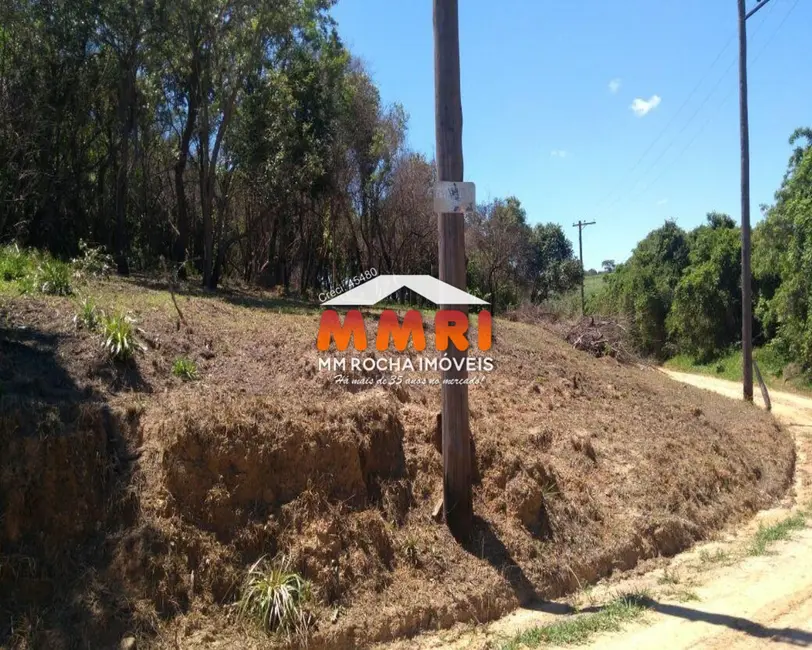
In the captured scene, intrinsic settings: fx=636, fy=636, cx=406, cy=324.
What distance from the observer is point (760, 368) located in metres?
22.5

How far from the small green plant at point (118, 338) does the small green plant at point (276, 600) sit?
2.57 meters

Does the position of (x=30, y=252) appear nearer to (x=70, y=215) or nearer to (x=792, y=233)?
(x=70, y=215)

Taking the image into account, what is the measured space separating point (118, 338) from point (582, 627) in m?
4.90

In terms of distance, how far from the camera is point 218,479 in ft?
17.0

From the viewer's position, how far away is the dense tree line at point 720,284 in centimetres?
1927

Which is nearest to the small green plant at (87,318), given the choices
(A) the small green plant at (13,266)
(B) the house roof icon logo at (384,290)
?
(A) the small green plant at (13,266)

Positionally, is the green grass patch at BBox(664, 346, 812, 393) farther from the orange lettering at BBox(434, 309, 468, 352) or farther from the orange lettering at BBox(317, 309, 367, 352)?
the orange lettering at BBox(434, 309, 468, 352)

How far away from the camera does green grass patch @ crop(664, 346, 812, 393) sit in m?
20.0

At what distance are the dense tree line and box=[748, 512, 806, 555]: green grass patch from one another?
13.6 metres

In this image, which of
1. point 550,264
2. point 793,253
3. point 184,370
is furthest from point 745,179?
point 550,264

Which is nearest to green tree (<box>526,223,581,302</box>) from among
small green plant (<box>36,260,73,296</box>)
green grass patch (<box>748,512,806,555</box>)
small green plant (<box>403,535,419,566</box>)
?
green grass patch (<box>748,512,806,555</box>)

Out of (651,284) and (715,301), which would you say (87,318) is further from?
(651,284)

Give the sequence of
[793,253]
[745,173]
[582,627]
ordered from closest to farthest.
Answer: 1. [582,627]
2. [745,173]
3. [793,253]

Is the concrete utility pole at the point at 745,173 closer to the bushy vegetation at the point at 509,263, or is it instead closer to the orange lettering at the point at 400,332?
the orange lettering at the point at 400,332
